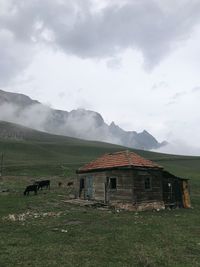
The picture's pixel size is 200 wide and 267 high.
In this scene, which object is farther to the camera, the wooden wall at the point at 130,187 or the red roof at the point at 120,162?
the red roof at the point at 120,162

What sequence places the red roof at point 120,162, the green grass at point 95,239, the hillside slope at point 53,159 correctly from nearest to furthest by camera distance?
1. the green grass at point 95,239
2. the red roof at point 120,162
3. the hillside slope at point 53,159

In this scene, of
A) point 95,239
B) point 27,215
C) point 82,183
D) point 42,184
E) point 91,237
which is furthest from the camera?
point 42,184

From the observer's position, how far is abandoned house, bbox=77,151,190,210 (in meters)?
32.4

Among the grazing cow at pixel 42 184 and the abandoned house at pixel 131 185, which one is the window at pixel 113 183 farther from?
the grazing cow at pixel 42 184

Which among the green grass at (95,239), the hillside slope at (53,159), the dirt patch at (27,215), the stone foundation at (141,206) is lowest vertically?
the green grass at (95,239)

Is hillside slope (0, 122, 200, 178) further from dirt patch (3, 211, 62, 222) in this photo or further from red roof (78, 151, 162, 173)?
dirt patch (3, 211, 62, 222)

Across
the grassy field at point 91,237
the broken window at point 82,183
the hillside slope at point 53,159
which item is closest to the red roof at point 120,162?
the broken window at point 82,183

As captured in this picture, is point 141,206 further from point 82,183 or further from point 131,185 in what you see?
point 82,183

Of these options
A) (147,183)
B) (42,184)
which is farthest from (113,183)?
(42,184)

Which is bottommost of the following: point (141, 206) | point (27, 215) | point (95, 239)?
point (95, 239)

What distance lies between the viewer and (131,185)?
32.3 meters

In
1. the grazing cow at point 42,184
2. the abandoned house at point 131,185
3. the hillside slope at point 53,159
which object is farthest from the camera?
the hillside slope at point 53,159

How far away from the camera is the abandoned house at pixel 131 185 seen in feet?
106

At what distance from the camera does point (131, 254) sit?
15.4 meters
